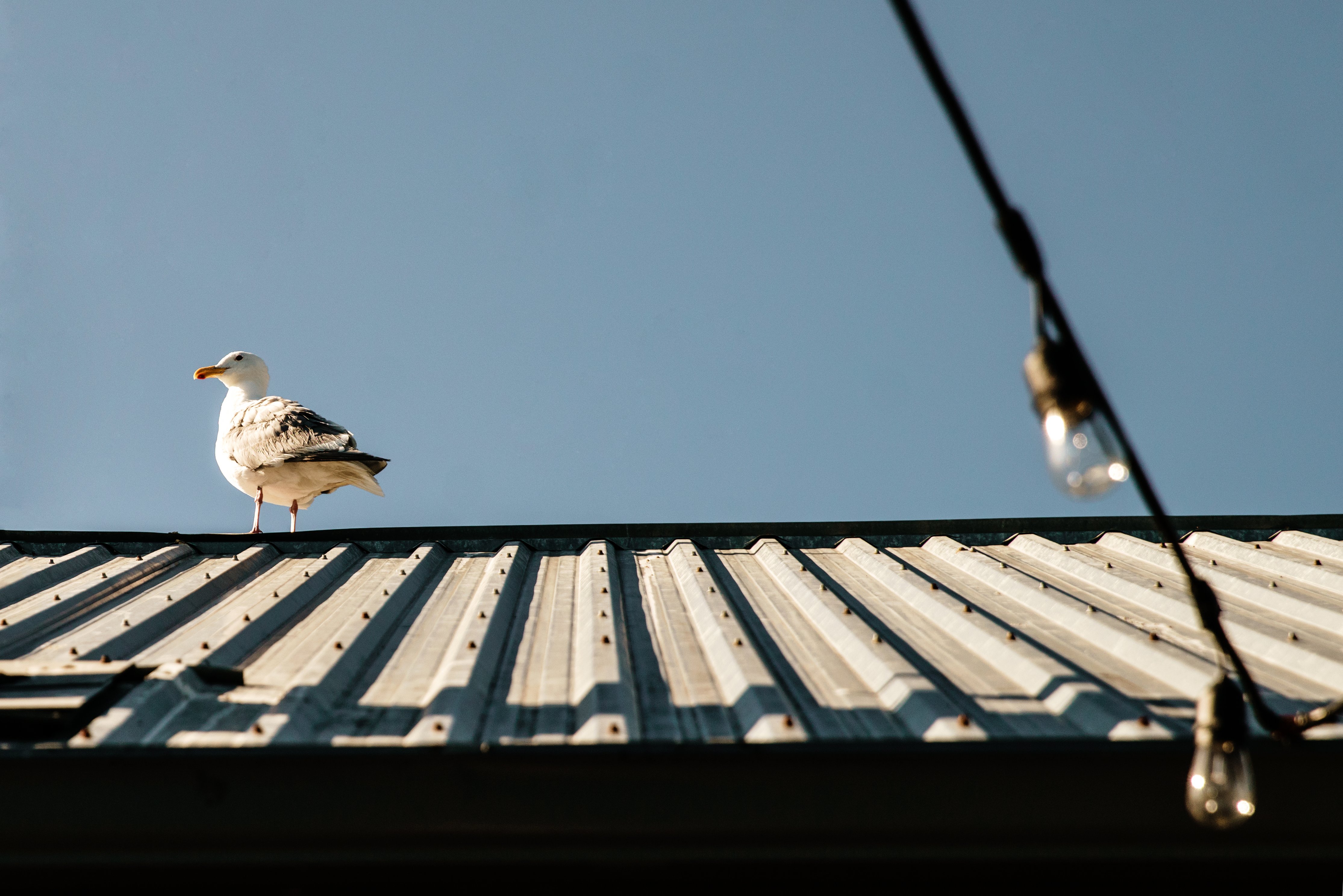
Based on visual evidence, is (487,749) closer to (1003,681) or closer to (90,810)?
(90,810)

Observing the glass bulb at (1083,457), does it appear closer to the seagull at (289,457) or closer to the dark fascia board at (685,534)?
the dark fascia board at (685,534)

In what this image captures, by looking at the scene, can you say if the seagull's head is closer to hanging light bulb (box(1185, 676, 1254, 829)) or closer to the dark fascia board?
the dark fascia board

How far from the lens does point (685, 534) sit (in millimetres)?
6418

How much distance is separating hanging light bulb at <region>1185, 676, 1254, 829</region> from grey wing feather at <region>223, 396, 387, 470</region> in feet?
23.0

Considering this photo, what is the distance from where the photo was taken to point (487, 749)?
7.13 feet

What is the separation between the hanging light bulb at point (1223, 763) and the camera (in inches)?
72.2

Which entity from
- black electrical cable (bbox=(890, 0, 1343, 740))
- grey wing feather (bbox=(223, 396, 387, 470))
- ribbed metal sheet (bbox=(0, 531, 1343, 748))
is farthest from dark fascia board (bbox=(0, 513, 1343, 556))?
black electrical cable (bbox=(890, 0, 1343, 740))

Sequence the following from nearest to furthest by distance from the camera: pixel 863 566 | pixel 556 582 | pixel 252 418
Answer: pixel 556 582 < pixel 863 566 < pixel 252 418

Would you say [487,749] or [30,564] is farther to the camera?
[30,564]

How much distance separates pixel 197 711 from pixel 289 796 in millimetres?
698

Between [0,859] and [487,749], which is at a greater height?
[487,749]

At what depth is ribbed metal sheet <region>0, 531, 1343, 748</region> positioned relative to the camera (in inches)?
103

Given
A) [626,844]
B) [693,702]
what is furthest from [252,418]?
[626,844]

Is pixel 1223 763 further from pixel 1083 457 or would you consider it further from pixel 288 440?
pixel 288 440
